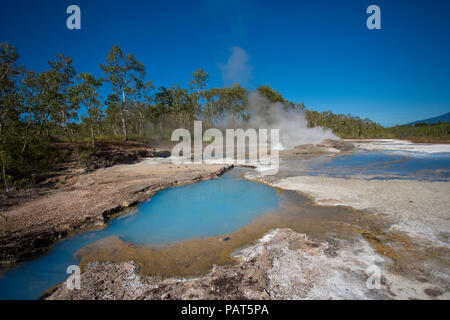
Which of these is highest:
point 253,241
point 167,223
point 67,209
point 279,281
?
point 67,209

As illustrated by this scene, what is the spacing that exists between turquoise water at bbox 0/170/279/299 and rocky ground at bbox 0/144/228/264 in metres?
0.42

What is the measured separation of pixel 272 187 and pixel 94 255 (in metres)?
7.24

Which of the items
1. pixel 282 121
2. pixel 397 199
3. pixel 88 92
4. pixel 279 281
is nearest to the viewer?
pixel 279 281

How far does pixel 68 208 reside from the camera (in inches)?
265

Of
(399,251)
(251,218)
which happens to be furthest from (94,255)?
(399,251)

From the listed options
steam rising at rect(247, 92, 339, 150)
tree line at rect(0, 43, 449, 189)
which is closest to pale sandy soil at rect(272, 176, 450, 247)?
tree line at rect(0, 43, 449, 189)

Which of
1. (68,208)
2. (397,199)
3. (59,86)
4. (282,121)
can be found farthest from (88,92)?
(282,121)

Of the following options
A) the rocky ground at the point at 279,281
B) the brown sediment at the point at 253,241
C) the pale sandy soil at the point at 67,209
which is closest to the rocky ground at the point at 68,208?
the pale sandy soil at the point at 67,209

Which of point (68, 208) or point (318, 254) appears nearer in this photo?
point (318, 254)

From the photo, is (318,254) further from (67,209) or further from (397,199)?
(67,209)

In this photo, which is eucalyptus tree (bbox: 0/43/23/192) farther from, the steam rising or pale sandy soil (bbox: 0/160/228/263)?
the steam rising

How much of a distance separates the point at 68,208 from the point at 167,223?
12.4ft

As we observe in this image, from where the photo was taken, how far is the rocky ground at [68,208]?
4.70 meters
